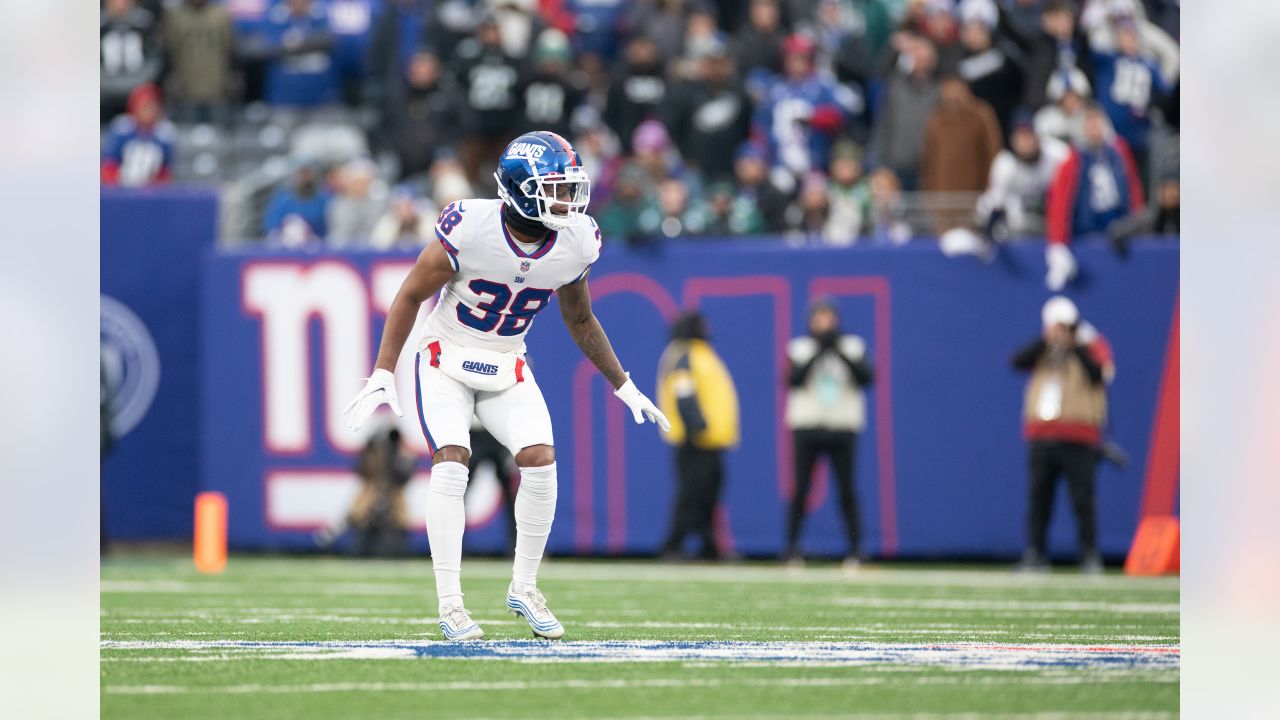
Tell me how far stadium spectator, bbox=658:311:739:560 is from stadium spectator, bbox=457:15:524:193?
10.4 feet

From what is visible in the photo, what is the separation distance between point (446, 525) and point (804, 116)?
28.9 ft

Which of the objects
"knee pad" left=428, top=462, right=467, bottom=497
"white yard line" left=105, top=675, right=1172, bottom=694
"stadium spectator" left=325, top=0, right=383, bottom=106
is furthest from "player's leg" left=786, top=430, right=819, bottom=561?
"white yard line" left=105, top=675, right=1172, bottom=694

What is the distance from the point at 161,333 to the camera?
47.9 feet

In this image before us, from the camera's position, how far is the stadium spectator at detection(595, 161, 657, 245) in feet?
46.1

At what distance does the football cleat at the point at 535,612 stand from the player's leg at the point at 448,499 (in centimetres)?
20

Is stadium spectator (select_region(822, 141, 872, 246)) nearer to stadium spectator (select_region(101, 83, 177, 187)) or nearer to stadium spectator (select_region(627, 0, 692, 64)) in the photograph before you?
stadium spectator (select_region(627, 0, 692, 64))

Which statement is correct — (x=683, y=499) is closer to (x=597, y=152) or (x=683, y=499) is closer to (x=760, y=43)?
(x=597, y=152)

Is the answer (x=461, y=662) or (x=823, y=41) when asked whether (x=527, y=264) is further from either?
(x=823, y=41)

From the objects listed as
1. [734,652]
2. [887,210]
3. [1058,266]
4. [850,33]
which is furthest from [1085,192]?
[734,652]

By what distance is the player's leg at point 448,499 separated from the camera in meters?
6.91

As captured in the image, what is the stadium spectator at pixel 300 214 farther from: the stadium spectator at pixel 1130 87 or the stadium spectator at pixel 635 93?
the stadium spectator at pixel 1130 87

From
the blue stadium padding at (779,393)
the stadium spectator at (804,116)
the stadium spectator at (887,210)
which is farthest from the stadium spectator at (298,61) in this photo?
the stadium spectator at (887,210)

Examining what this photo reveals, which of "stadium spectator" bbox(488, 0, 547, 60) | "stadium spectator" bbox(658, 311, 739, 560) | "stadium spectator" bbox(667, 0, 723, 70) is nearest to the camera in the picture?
"stadium spectator" bbox(658, 311, 739, 560)

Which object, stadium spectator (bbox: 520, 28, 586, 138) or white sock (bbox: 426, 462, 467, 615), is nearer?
white sock (bbox: 426, 462, 467, 615)
